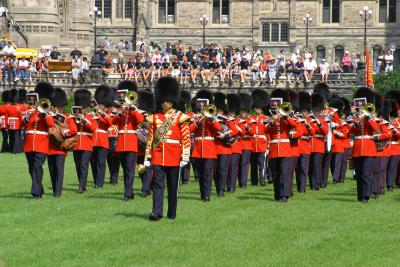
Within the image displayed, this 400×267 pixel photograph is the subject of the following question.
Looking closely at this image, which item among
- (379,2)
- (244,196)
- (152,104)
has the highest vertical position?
(379,2)

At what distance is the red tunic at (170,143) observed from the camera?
17.3 metres

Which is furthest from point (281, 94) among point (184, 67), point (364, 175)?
point (184, 67)

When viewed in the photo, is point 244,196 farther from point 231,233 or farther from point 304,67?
point 304,67

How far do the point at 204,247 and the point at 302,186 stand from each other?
8.15 meters

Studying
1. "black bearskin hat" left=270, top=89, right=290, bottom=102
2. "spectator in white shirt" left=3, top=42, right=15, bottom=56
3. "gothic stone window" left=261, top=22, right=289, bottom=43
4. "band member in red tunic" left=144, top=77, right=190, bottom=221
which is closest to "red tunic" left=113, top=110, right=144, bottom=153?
"black bearskin hat" left=270, top=89, right=290, bottom=102

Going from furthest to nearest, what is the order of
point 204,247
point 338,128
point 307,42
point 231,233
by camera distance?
point 307,42
point 338,128
point 231,233
point 204,247

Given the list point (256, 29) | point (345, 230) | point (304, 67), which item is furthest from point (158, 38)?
point (345, 230)

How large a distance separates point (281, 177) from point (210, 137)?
1475 mm

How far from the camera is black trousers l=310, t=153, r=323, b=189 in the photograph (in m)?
23.5

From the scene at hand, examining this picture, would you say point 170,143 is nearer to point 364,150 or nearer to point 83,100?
point 364,150

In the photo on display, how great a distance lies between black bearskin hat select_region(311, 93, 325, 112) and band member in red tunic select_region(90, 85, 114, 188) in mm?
3988

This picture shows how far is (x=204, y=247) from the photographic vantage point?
14766 mm

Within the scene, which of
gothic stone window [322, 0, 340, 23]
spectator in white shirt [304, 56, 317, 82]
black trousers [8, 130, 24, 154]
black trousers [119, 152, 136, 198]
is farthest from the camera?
gothic stone window [322, 0, 340, 23]

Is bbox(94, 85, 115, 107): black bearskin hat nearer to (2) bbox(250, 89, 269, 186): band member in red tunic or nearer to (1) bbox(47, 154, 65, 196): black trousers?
(1) bbox(47, 154, 65, 196): black trousers
